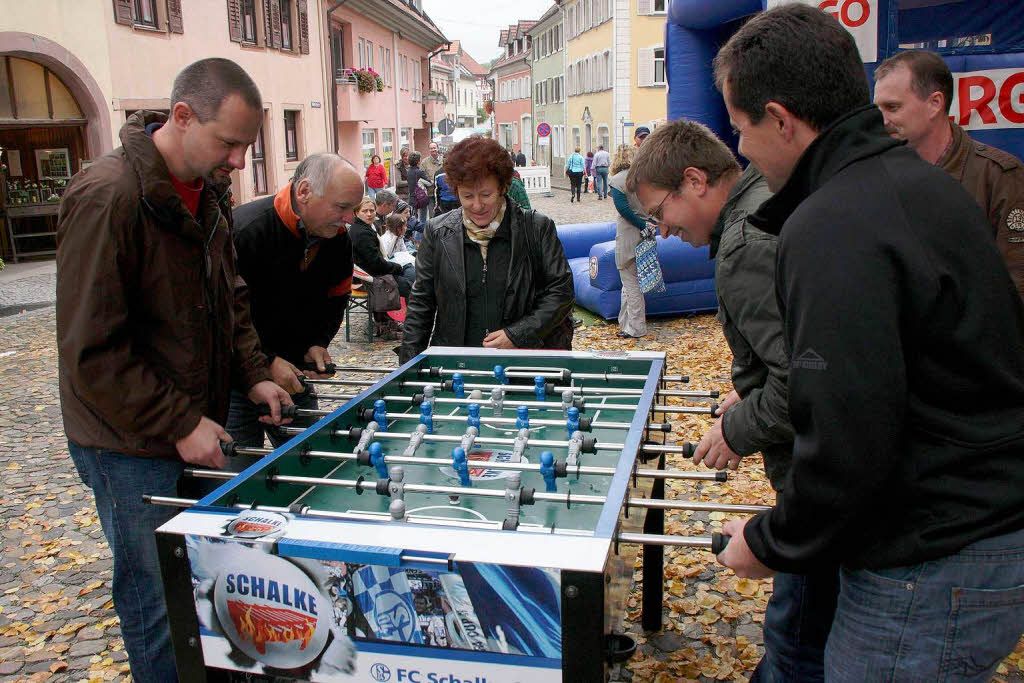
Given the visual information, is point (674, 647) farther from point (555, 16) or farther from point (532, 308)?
point (555, 16)

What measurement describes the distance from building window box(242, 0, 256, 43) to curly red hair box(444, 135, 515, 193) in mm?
14903

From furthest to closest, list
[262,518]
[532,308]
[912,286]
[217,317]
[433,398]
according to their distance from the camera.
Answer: [532,308], [433,398], [217,317], [262,518], [912,286]

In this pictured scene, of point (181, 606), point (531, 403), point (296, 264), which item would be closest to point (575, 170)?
point (296, 264)

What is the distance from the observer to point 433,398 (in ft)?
9.88

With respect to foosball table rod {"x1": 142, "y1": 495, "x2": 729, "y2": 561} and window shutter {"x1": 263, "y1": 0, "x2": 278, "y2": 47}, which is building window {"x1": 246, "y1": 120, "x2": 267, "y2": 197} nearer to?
window shutter {"x1": 263, "y1": 0, "x2": 278, "y2": 47}

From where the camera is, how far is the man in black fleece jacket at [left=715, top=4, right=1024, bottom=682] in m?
1.25

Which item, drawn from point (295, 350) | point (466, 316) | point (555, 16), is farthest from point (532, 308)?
point (555, 16)

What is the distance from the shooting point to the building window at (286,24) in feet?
60.1

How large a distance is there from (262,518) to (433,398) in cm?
123

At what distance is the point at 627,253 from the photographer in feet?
25.2

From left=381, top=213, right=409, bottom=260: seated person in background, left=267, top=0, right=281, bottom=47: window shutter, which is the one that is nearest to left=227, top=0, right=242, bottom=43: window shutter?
left=267, top=0, right=281, bottom=47: window shutter

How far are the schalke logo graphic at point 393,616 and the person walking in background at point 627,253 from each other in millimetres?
5993

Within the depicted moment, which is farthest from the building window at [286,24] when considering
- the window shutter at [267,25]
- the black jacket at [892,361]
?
the black jacket at [892,361]

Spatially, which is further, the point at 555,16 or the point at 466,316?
the point at 555,16
